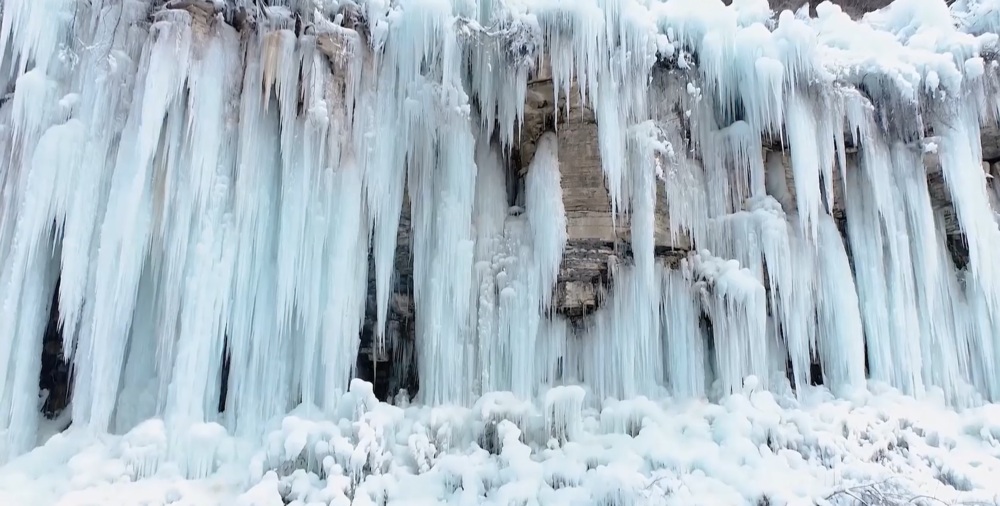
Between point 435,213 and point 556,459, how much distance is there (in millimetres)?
2457

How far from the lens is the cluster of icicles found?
5.07 metres

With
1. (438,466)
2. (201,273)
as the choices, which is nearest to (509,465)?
(438,466)

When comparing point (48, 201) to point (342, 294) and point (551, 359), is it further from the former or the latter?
point (551, 359)

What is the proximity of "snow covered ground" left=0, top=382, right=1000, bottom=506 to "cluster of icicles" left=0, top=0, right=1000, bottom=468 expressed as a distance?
400 millimetres

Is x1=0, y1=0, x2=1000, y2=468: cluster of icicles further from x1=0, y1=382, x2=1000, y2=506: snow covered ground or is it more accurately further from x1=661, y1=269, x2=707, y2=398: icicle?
x1=0, y1=382, x2=1000, y2=506: snow covered ground

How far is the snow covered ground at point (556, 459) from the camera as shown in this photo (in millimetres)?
4555

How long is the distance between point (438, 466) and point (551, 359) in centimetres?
175

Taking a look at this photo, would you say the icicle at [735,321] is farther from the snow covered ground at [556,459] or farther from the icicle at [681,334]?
the snow covered ground at [556,459]

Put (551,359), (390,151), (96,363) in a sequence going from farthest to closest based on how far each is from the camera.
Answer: (551,359) < (390,151) < (96,363)

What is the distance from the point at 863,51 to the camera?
6430mm

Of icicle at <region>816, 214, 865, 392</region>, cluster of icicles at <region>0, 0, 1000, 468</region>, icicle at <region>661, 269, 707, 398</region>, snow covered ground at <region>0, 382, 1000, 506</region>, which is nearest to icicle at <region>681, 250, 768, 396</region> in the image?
cluster of icicles at <region>0, 0, 1000, 468</region>

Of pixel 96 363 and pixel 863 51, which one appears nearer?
pixel 96 363

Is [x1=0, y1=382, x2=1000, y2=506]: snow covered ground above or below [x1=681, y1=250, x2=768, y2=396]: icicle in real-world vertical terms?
below

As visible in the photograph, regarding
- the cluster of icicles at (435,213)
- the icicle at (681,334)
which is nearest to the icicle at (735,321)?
the cluster of icicles at (435,213)
